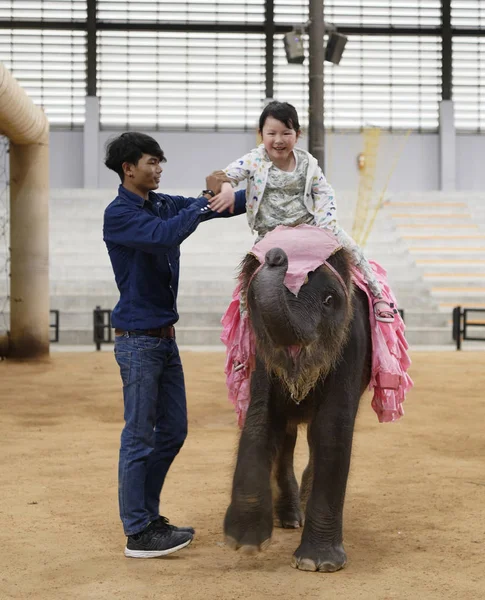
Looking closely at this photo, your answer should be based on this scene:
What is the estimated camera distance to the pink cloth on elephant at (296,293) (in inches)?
151

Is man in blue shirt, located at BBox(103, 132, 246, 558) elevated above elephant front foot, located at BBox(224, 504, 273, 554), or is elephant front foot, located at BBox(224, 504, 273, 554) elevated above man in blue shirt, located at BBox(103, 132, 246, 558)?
man in blue shirt, located at BBox(103, 132, 246, 558)

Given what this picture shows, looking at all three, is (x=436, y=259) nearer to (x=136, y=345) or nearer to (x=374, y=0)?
(x=374, y=0)

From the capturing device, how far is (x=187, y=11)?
3002 cm

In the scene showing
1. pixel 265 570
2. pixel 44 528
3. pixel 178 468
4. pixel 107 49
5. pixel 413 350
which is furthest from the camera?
pixel 107 49

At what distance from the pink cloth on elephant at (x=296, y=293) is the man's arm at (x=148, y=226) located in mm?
312

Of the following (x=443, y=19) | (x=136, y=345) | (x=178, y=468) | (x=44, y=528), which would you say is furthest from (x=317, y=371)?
(x=443, y=19)

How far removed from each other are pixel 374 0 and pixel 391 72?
2415mm

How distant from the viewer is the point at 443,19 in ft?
99.6

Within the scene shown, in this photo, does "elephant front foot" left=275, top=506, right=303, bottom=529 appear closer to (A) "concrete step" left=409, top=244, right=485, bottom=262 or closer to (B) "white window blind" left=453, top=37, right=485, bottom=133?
(A) "concrete step" left=409, top=244, right=485, bottom=262

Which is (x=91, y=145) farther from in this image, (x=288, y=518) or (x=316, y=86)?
(x=288, y=518)

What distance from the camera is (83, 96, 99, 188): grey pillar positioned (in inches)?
1160

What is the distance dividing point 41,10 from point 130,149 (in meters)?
27.8

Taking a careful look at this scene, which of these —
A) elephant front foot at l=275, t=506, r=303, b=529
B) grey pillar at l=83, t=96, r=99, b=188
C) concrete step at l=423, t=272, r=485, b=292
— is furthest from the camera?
grey pillar at l=83, t=96, r=99, b=188

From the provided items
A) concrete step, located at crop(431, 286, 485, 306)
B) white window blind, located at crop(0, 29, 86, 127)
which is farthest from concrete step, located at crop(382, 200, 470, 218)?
white window blind, located at crop(0, 29, 86, 127)
